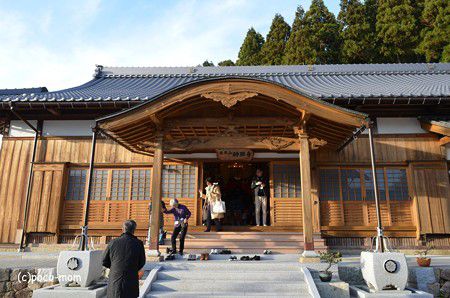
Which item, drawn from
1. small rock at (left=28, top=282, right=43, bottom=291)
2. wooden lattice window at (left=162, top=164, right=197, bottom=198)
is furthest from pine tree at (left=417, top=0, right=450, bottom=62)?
small rock at (left=28, top=282, right=43, bottom=291)

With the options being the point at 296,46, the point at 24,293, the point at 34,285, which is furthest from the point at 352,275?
the point at 296,46

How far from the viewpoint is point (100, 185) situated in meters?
11.5

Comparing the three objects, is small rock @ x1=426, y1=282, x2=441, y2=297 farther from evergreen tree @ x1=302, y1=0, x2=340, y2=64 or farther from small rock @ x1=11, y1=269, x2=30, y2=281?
evergreen tree @ x1=302, y1=0, x2=340, y2=64

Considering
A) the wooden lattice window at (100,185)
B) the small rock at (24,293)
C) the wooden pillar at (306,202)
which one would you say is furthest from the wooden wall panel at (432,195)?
the small rock at (24,293)

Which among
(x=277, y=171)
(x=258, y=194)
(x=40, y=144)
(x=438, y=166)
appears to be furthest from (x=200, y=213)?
(x=438, y=166)

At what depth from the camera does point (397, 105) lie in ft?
36.7

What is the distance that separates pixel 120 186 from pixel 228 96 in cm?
542

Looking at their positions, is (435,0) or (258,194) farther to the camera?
(435,0)

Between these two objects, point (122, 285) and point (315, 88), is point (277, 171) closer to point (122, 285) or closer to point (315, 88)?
point (315, 88)

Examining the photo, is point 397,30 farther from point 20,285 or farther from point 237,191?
point 20,285

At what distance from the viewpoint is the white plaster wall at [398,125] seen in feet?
37.0

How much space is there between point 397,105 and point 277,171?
14.7 ft

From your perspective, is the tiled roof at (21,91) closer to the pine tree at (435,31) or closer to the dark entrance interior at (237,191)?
the dark entrance interior at (237,191)

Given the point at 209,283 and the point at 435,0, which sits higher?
the point at 435,0
